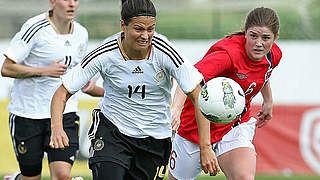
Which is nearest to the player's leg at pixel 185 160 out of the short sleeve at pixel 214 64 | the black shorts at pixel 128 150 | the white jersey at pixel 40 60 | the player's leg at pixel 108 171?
the black shorts at pixel 128 150

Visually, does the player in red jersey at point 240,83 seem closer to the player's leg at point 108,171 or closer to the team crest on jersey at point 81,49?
the player's leg at point 108,171

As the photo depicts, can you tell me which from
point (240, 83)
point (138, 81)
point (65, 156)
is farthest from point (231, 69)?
point (65, 156)

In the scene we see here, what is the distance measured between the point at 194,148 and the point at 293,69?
254 inches

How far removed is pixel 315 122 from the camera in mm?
11398

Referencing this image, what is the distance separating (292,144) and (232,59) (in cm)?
622

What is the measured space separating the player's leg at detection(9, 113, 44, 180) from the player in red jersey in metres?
1.60

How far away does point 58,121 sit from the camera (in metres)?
5.04

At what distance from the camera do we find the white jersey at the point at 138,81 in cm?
511

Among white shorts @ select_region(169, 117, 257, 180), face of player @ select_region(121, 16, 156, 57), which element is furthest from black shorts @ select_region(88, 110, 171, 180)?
face of player @ select_region(121, 16, 156, 57)

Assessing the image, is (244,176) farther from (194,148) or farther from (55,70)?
(55,70)

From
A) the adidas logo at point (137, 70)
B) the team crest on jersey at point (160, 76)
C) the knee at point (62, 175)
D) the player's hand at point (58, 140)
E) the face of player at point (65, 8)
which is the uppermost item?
the face of player at point (65, 8)

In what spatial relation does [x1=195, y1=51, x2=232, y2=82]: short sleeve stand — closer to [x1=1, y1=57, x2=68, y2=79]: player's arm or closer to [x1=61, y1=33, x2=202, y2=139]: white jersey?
[x1=61, y1=33, x2=202, y2=139]: white jersey

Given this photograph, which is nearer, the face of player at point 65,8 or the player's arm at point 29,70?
the player's arm at point 29,70

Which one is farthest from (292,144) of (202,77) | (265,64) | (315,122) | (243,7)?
(202,77)
